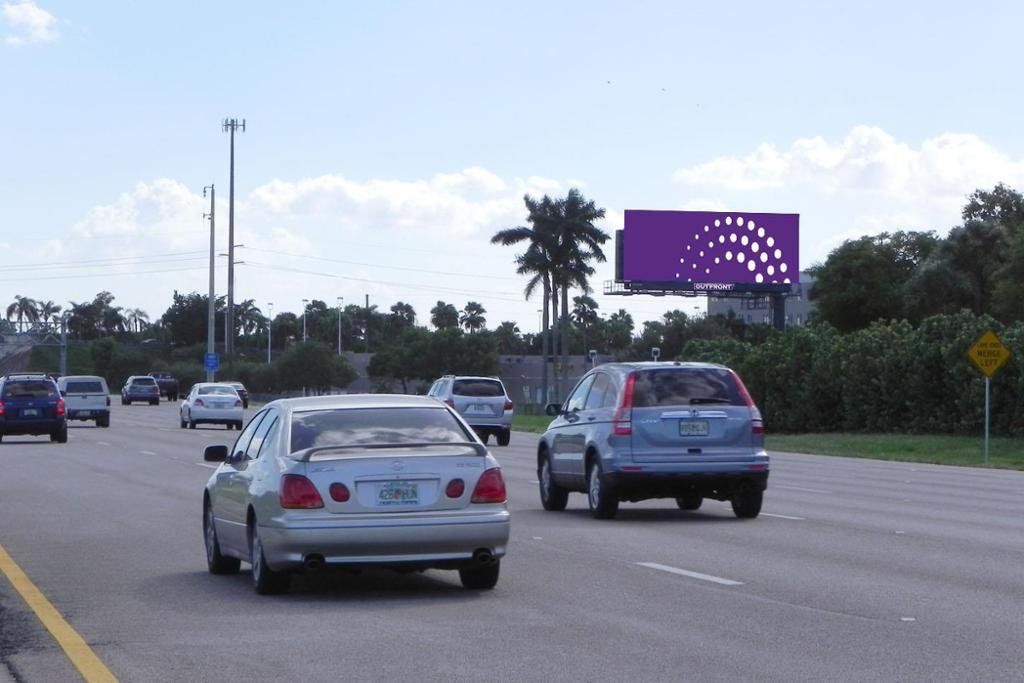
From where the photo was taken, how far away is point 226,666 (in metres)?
9.34

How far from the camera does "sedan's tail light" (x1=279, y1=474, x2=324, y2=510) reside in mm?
11883

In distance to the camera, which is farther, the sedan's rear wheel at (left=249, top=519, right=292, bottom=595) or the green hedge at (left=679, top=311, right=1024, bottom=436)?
the green hedge at (left=679, top=311, right=1024, bottom=436)

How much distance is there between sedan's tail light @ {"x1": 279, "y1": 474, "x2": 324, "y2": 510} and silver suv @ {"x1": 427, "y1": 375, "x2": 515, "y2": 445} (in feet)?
101

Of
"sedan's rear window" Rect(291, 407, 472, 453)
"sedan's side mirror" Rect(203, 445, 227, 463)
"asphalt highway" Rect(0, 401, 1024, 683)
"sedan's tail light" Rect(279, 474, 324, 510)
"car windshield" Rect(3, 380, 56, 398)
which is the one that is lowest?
"asphalt highway" Rect(0, 401, 1024, 683)

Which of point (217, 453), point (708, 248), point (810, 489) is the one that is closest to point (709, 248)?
point (708, 248)

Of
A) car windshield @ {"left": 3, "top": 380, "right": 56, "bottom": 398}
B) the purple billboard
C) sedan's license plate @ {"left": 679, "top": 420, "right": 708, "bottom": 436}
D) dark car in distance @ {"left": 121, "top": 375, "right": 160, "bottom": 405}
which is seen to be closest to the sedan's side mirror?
sedan's license plate @ {"left": 679, "top": 420, "right": 708, "bottom": 436}

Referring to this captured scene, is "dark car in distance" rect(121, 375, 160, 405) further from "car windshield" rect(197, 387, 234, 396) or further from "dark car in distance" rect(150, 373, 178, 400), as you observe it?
"car windshield" rect(197, 387, 234, 396)

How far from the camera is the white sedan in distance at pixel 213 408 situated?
5525 cm

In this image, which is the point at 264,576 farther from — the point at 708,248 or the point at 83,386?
the point at 708,248

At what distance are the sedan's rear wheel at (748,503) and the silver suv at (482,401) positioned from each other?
2321cm

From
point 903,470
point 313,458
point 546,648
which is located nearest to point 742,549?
point 313,458

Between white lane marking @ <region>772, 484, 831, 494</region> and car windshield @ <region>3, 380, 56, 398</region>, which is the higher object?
car windshield @ <region>3, 380, 56, 398</region>

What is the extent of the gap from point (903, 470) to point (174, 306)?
153659 millimetres

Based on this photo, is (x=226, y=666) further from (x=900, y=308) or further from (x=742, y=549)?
(x=900, y=308)
